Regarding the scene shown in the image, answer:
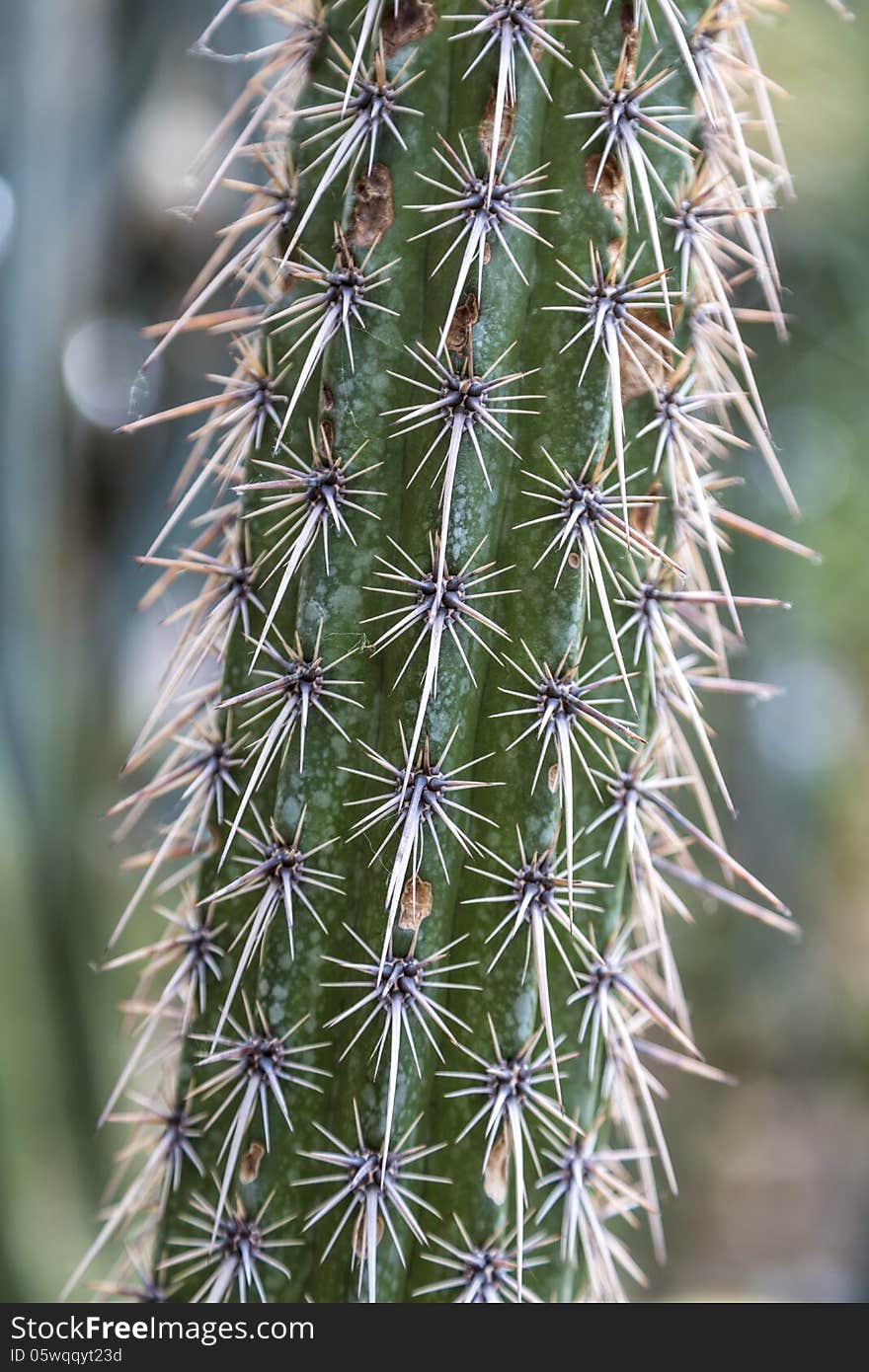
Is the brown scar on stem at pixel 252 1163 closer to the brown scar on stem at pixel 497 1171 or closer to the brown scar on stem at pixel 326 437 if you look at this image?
the brown scar on stem at pixel 497 1171

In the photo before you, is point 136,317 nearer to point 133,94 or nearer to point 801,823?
point 133,94

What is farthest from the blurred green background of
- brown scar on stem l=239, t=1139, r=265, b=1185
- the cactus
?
brown scar on stem l=239, t=1139, r=265, b=1185

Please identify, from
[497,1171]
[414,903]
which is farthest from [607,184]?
[497,1171]

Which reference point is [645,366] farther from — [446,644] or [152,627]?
[152,627]

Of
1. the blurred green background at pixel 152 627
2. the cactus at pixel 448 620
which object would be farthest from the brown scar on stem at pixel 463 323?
the blurred green background at pixel 152 627

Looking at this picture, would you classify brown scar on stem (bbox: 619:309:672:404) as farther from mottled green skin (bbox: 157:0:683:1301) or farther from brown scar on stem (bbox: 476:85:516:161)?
brown scar on stem (bbox: 476:85:516:161)

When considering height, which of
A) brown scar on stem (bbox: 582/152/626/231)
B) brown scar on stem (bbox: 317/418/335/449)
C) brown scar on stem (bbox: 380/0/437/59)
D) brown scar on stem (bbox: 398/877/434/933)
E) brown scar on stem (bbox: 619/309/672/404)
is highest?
brown scar on stem (bbox: 380/0/437/59)
